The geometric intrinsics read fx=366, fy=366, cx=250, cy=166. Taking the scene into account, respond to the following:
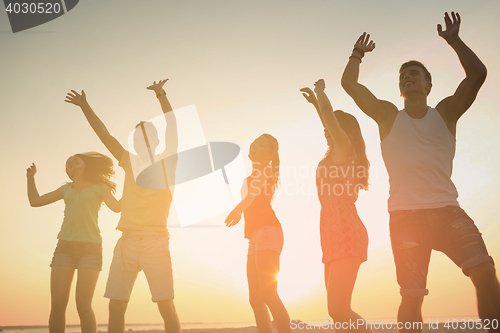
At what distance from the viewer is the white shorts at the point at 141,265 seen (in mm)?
4367

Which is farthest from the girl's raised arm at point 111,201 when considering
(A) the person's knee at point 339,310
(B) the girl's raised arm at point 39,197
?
(A) the person's knee at point 339,310

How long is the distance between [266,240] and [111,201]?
2.57 meters

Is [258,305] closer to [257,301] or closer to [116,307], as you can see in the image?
[257,301]

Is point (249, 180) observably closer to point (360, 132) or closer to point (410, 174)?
point (360, 132)

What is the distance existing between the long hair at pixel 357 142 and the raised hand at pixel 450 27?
1.22 metres

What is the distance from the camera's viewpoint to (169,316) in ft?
14.1

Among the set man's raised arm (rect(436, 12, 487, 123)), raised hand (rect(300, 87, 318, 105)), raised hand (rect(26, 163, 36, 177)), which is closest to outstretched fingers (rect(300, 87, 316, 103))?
raised hand (rect(300, 87, 318, 105))

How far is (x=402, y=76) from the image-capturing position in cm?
391

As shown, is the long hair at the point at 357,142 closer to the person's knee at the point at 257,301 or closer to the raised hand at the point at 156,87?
the person's knee at the point at 257,301

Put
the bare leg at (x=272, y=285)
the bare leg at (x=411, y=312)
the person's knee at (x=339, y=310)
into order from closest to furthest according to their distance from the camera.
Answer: the bare leg at (x=411, y=312)
the person's knee at (x=339, y=310)
the bare leg at (x=272, y=285)

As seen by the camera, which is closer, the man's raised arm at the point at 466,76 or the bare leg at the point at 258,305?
the man's raised arm at the point at 466,76

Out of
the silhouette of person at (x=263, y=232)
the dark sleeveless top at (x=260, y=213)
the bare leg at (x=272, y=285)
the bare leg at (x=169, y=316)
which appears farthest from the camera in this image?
the dark sleeveless top at (x=260, y=213)

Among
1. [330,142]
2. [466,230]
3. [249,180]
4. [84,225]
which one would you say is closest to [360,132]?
[330,142]

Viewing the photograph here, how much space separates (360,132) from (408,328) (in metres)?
2.03
